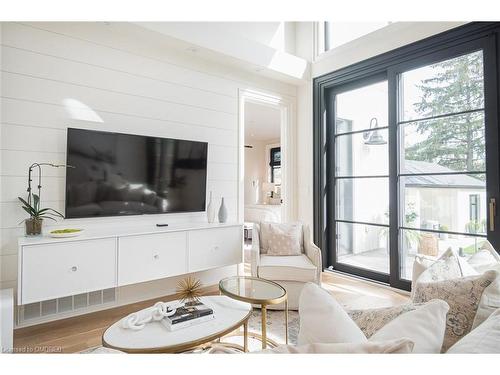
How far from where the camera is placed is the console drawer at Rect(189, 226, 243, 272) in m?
3.01

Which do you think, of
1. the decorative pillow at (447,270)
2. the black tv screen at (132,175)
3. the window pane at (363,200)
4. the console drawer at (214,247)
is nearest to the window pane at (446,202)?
the window pane at (363,200)

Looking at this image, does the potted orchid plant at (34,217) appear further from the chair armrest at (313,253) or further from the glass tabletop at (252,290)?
the chair armrest at (313,253)

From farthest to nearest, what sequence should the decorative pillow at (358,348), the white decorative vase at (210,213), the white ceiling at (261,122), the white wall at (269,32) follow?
the white ceiling at (261,122) → the white wall at (269,32) → the white decorative vase at (210,213) → the decorative pillow at (358,348)

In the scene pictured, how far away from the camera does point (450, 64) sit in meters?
3.00

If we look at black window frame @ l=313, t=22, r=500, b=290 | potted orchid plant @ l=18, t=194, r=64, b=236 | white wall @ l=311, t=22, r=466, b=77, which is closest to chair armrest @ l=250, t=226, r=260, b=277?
black window frame @ l=313, t=22, r=500, b=290

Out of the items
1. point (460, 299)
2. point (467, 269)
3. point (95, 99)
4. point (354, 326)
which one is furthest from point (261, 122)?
point (354, 326)

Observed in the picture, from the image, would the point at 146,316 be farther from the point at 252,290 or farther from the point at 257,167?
the point at 257,167

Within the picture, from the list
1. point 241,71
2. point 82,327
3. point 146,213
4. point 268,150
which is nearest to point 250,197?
point 268,150

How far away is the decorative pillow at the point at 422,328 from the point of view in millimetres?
758

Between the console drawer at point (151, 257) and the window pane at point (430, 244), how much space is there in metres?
2.43

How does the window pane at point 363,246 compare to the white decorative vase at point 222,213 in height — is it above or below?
below

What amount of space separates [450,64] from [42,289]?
13.5 feet

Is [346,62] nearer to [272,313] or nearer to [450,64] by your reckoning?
[450,64]

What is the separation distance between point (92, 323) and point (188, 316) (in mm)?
1423
